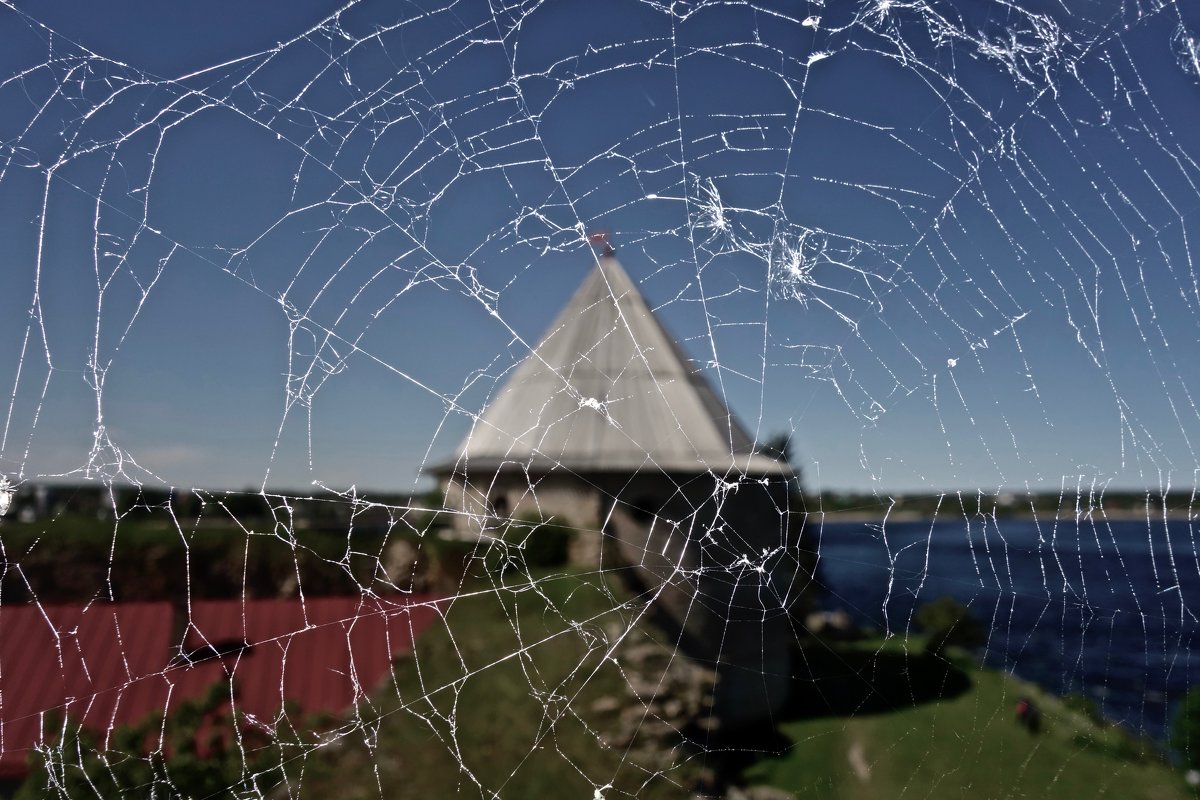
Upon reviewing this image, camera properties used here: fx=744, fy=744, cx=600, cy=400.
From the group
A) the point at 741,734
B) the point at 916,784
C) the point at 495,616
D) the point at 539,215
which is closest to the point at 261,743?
the point at 495,616

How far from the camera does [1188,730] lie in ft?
8.23

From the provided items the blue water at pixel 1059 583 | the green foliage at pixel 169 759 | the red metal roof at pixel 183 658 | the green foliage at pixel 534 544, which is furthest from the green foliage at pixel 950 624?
the green foliage at pixel 169 759

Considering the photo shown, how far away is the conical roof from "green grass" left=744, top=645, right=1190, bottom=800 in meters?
0.94

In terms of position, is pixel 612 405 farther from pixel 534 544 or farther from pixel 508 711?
pixel 508 711

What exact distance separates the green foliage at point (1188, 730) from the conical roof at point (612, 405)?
5.31 feet

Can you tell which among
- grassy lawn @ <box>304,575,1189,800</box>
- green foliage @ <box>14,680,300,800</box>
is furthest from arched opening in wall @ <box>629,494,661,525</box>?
green foliage @ <box>14,680,300,800</box>

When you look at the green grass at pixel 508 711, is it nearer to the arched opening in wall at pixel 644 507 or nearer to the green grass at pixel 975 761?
the arched opening in wall at pixel 644 507

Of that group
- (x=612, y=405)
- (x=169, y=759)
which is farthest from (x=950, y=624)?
(x=169, y=759)

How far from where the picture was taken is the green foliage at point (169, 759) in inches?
41.4

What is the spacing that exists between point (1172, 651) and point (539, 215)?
6.91ft

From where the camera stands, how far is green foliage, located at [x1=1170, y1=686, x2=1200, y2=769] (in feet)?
7.47

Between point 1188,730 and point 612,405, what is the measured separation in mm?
2273

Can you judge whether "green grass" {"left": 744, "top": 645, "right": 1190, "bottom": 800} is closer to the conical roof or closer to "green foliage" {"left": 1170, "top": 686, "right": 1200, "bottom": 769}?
"green foliage" {"left": 1170, "top": 686, "right": 1200, "bottom": 769}

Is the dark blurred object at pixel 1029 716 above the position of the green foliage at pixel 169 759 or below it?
below
